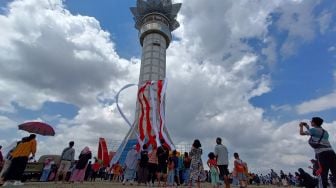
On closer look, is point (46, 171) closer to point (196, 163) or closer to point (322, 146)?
point (196, 163)

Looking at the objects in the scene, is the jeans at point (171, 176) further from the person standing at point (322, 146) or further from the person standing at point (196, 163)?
the person standing at point (322, 146)

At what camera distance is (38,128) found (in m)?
12.8

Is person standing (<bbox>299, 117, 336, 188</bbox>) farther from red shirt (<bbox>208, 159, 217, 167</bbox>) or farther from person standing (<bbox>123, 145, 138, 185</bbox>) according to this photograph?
person standing (<bbox>123, 145, 138, 185</bbox>)

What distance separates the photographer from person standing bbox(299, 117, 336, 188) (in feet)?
19.1

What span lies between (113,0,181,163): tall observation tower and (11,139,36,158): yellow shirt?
89.2ft

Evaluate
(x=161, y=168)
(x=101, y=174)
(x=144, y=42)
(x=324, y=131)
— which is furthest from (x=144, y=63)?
(x=324, y=131)

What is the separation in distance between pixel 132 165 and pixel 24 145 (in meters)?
6.81

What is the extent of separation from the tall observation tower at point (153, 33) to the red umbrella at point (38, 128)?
2257 cm

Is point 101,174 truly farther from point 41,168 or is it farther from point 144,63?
point 144,63

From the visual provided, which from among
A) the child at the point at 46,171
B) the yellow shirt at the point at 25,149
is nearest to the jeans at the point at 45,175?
the child at the point at 46,171

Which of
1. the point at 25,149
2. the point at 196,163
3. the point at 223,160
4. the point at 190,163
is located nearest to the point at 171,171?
the point at 190,163

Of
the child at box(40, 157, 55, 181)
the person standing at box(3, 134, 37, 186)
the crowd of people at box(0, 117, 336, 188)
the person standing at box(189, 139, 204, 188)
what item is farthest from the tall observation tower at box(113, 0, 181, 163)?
the person standing at box(3, 134, 37, 186)

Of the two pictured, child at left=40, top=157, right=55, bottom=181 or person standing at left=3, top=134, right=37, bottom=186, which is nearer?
person standing at left=3, top=134, right=37, bottom=186

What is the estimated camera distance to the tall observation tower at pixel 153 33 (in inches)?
1562
